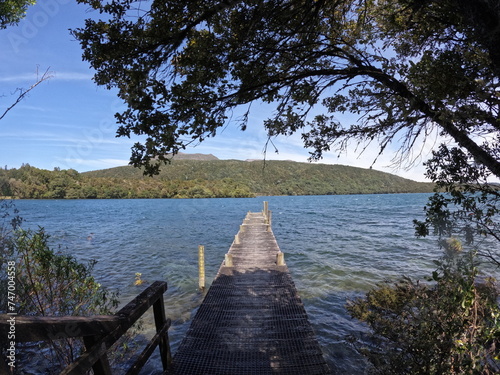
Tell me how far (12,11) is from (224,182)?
138m

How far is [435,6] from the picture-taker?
394 cm

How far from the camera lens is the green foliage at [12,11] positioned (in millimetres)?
6383

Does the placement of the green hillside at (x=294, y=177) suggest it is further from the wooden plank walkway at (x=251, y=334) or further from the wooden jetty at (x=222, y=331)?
the wooden jetty at (x=222, y=331)

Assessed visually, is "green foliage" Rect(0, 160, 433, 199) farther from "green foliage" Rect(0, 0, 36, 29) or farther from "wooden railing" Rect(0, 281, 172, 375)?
"wooden railing" Rect(0, 281, 172, 375)

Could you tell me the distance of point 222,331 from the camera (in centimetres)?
619

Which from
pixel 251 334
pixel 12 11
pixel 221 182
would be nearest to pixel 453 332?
pixel 251 334

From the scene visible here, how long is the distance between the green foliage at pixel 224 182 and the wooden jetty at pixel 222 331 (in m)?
105

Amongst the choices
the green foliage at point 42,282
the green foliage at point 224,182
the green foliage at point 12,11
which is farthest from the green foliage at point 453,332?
the green foliage at point 224,182

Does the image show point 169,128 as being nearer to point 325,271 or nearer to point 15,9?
point 15,9

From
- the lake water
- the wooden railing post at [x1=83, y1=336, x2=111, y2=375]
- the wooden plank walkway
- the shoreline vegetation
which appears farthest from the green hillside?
the wooden railing post at [x1=83, y1=336, x2=111, y2=375]

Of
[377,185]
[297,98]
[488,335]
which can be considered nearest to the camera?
[488,335]

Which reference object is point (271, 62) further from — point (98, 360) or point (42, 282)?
point (42, 282)

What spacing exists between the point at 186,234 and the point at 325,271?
67.6 feet

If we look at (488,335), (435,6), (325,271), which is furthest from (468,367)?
(325,271)
